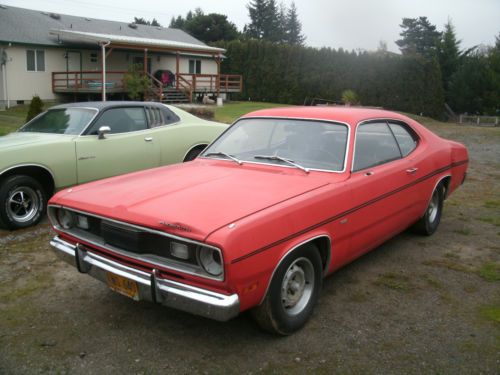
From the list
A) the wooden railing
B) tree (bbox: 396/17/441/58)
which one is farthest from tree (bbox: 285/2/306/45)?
the wooden railing

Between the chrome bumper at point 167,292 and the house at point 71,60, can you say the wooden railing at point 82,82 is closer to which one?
the house at point 71,60

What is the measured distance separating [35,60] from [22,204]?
22.6m

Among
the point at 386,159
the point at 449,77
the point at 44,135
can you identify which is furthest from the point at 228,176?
the point at 449,77

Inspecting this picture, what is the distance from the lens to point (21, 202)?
6.09m

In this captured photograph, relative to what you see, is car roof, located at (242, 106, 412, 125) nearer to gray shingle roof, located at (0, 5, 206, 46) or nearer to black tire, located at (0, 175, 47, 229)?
black tire, located at (0, 175, 47, 229)

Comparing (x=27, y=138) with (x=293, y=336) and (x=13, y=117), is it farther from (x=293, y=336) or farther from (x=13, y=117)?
(x=13, y=117)

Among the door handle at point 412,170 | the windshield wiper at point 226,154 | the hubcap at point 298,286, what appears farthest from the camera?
the door handle at point 412,170

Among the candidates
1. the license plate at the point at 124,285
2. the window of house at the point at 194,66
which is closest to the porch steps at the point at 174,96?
the window of house at the point at 194,66

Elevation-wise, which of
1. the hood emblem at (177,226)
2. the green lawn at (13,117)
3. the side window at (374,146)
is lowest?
the green lawn at (13,117)

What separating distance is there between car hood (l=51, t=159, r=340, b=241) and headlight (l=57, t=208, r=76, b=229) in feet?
0.34

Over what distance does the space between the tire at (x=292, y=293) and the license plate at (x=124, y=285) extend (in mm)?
807

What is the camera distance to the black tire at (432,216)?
19.0ft

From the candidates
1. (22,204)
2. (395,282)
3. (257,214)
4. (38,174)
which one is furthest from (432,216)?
(22,204)

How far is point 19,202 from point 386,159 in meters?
4.30
